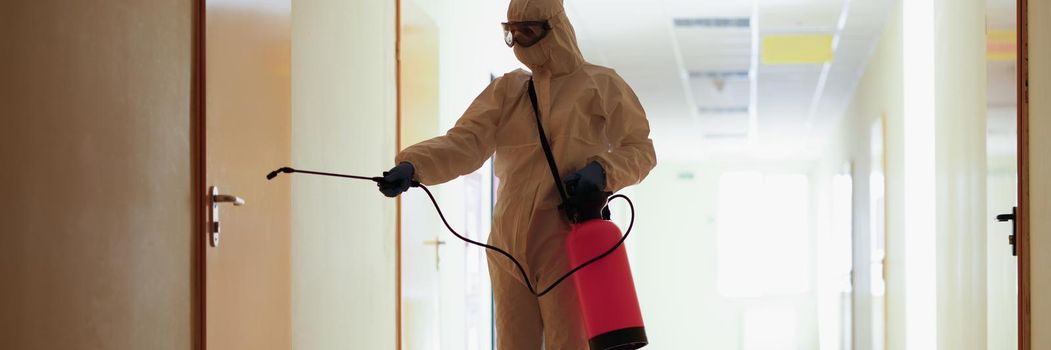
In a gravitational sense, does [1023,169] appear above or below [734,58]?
below

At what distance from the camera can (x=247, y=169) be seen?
8.18 feet

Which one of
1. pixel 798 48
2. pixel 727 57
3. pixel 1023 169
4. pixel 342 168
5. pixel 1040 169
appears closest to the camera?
pixel 1040 169

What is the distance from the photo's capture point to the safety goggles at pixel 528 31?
102 inches

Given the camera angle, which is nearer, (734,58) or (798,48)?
(798,48)

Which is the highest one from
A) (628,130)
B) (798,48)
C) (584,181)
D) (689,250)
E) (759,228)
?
(798,48)

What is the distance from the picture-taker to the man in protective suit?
2512mm

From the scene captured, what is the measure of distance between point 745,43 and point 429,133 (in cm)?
359

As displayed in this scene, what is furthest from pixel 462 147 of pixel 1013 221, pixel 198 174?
pixel 1013 221

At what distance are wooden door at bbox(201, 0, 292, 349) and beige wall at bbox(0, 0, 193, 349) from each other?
9 cm

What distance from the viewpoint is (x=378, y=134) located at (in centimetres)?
372

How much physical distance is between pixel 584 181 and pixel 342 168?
3.60ft

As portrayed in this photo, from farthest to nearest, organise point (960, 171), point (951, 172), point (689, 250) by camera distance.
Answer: point (689, 250)
point (951, 172)
point (960, 171)

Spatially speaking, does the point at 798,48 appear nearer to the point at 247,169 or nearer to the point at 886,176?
the point at 886,176

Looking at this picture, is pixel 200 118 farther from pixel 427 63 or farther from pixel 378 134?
pixel 427 63
